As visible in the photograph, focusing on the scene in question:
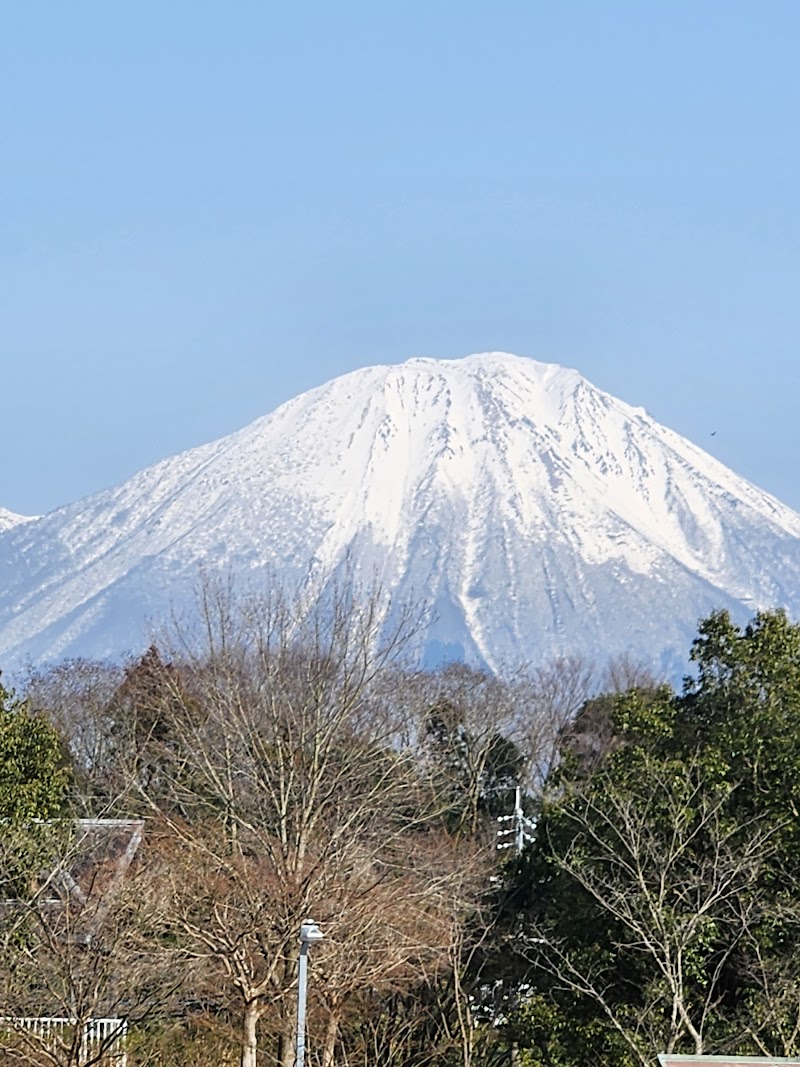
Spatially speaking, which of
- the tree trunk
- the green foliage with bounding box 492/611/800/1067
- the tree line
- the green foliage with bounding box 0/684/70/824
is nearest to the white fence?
the tree line

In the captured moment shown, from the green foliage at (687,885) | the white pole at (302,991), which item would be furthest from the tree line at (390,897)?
the white pole at (302,991)

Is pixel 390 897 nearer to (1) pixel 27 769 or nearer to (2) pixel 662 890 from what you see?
(2) pixel 662 890

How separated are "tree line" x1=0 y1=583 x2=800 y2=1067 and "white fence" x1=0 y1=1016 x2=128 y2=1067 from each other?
0.13 metres

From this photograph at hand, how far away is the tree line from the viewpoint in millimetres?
20984

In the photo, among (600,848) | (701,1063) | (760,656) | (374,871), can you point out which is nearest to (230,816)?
(374,871)

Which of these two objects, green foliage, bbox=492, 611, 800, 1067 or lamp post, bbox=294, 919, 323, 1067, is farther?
green foliage, bbox=492, 611, 800, 1067

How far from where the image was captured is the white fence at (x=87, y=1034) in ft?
59.1

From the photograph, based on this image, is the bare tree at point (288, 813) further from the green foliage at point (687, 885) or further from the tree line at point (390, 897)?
the green foliage at point (687, 885)

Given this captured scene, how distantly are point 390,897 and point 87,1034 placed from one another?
638 cm

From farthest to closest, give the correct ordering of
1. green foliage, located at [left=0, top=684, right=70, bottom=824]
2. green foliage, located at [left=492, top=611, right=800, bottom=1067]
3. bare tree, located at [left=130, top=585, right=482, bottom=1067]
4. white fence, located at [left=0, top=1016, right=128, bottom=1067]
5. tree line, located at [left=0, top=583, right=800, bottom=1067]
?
1. green foliage, located at [left=0, top=684, right=70, bottom=824]
2. bare tree, located at [left=130, top=585, right=482, bottom=1067]
3. green foliage, located at [left=492, top=611, right=800, bottom=1067]
4. tree line, located at [left=0, top=583, right=800, bottom=1067]
5. white fence, located at [left=0, top=1016, right=128, bottom=1067]

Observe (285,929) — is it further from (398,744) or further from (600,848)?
(398,744)

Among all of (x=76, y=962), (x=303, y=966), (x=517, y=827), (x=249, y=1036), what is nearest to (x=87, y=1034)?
(x=76, y=962)

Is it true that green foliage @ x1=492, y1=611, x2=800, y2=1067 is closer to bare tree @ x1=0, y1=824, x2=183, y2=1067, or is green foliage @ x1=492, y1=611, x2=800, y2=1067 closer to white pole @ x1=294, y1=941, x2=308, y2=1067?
white pole @ x1=294, y1=941, x2=308, y2=1067

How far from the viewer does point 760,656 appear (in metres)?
24.0
